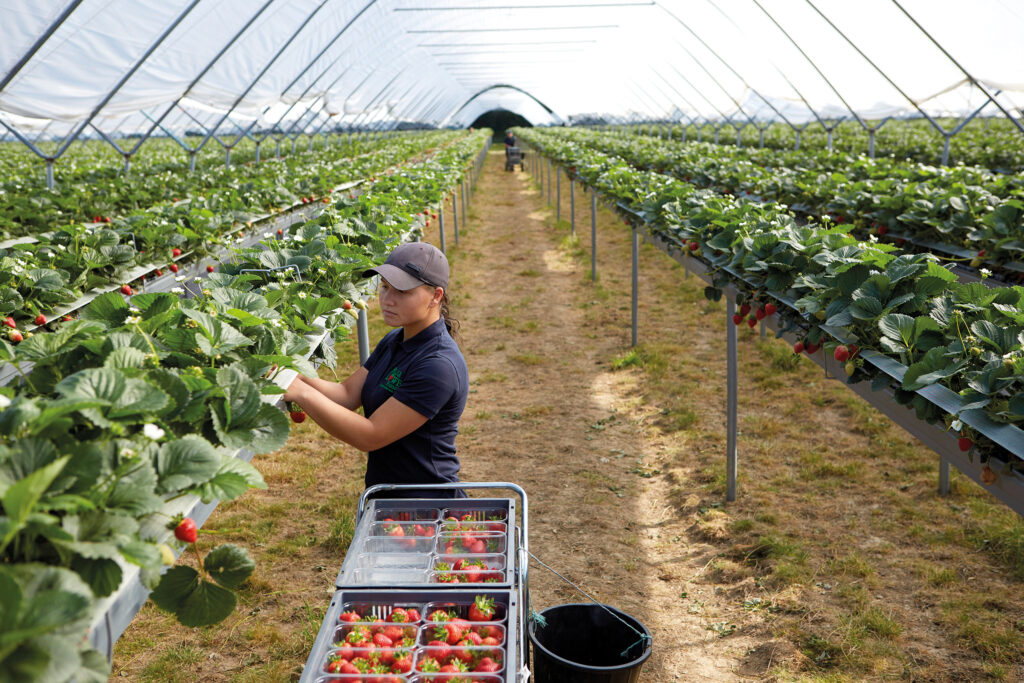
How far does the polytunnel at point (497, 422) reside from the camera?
169 cm

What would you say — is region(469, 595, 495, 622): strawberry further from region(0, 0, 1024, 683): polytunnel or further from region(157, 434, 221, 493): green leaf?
region(157, 434, 221, 493): green leaf

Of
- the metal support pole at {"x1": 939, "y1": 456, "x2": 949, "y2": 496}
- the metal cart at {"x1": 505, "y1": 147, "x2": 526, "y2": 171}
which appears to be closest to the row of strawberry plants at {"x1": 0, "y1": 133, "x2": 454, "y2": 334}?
the metal support pole at {"x1": 939, "y1": 456, "x2": 949, "y2": 496}

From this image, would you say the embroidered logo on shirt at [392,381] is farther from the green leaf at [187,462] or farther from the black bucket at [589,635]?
the green leaf at [187,462]

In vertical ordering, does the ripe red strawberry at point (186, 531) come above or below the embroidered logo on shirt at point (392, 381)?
above

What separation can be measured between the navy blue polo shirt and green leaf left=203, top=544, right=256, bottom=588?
1168 mm

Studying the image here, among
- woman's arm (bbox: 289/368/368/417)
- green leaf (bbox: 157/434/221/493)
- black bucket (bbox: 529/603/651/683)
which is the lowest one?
black bucket (bbox: 529/603/651/683)

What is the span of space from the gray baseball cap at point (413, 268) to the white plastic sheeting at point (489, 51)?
413cm

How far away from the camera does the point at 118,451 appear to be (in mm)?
1568

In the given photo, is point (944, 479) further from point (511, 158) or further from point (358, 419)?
point (511, 158)

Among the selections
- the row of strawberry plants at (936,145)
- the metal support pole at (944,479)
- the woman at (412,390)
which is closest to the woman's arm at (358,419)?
the woman at (412,390)

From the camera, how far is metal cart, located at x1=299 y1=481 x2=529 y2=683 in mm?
1881

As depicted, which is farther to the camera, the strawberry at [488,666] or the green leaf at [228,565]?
the strawberry at [488,666]

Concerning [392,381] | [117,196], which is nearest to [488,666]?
[392,381]

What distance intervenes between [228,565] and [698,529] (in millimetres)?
3473
